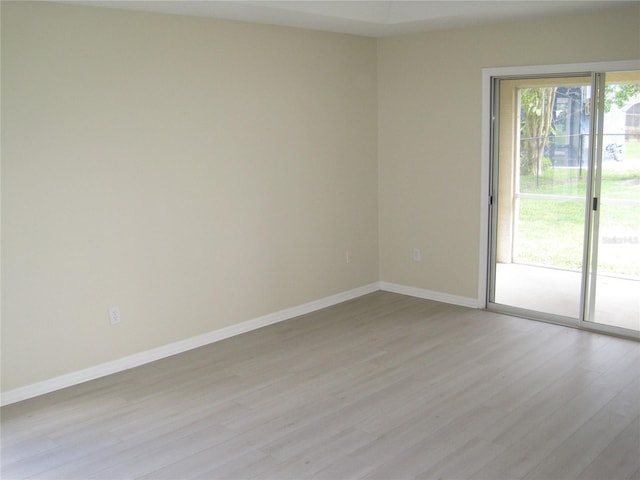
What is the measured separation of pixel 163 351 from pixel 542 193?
3232 millimetres

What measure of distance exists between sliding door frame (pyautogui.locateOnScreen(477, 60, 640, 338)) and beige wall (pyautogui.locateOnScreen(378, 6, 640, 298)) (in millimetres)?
49

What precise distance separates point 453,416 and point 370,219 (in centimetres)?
275

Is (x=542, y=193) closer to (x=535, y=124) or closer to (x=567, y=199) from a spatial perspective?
(x=567, y=199)

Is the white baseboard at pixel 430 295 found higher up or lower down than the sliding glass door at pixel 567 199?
lower down

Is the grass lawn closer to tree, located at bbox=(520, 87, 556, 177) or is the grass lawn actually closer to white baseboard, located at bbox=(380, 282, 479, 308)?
tree, located at bbox=(520, 87, 556, 177)

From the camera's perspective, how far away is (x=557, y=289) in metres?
5.12

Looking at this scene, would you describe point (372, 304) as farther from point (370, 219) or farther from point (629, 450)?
point (629, 450)

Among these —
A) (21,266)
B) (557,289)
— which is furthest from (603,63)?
(21,266)

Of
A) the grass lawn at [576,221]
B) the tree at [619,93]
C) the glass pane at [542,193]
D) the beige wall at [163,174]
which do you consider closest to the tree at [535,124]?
the glass pane at [542,193]

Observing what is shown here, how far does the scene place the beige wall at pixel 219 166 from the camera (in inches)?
148

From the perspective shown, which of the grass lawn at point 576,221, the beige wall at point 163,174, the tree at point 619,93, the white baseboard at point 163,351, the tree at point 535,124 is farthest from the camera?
the tree at point 535,124

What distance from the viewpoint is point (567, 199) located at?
4.86m

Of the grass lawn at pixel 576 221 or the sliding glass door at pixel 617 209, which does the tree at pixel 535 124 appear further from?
the sliding glass door at pixel 617 209

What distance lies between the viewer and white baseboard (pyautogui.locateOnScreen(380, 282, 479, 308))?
551 cm
